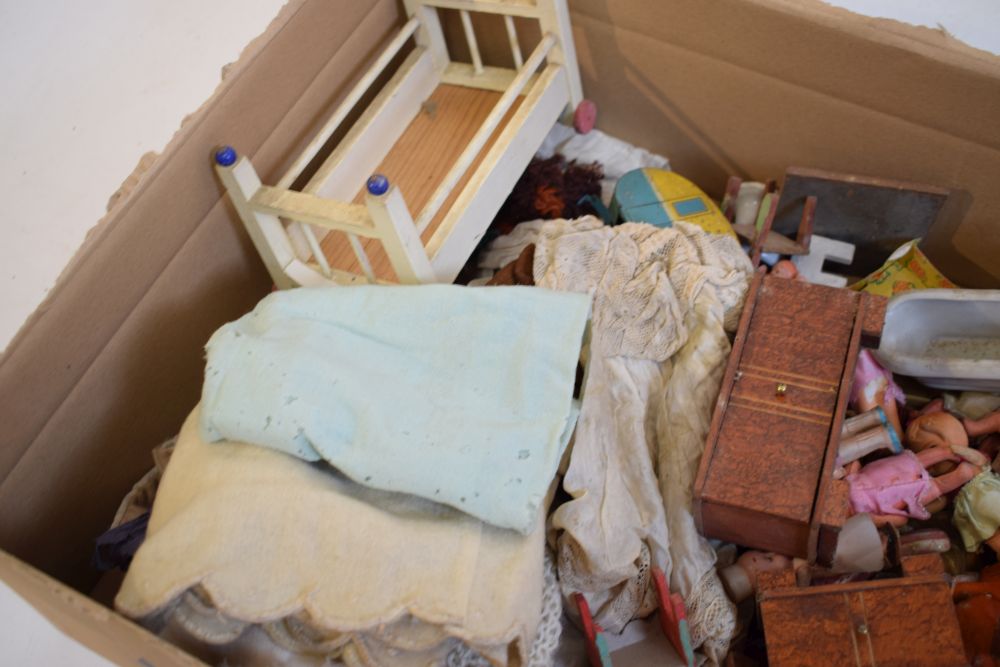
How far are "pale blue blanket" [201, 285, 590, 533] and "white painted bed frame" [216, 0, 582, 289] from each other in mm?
104

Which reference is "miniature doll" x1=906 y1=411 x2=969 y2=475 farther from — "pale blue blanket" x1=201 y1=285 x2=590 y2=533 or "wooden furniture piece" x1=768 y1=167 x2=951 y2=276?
"pale blue blanket" x1=201 y1=285 x2=590 y2=533

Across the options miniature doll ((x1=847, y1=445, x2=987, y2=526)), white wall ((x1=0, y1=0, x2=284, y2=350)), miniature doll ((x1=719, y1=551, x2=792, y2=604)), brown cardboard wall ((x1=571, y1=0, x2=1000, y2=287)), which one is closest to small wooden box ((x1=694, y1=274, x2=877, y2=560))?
miniature doll ((x1=719, y1=551, x2=792, y2=604))

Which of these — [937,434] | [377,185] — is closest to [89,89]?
[377,185]

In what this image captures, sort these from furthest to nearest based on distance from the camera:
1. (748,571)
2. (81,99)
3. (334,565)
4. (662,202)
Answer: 1. (662,202)
2. (81,99)
3. (748,571)
4. (334,565)

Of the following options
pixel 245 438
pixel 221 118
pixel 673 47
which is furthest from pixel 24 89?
pixel 673 47

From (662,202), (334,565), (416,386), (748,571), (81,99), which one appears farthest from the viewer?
(662,202)

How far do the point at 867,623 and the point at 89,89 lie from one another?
3.78ft

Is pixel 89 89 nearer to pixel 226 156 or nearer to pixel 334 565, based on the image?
pixel 226 156

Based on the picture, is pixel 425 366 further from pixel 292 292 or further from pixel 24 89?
pixel 24 89

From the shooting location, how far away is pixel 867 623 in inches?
34.2

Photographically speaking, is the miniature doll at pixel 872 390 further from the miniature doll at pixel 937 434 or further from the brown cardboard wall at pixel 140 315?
the brown cardboard wall at pixel 140 315

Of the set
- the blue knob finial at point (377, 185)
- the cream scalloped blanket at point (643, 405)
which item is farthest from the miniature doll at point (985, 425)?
the blue knob finial at point (377, 185)

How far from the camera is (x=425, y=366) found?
865 mm

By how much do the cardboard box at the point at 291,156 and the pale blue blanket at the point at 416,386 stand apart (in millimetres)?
199
